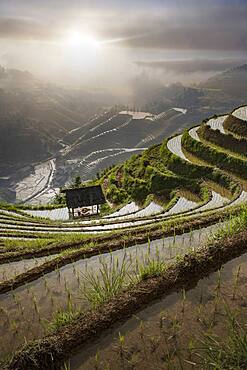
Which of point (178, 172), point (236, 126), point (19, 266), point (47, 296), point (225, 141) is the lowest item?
point (178, 172)

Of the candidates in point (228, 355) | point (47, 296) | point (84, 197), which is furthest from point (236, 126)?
point (228, 355)

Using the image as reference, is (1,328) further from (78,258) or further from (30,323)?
(78,258)

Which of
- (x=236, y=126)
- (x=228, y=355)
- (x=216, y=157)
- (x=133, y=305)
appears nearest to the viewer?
(x=228, y=355)

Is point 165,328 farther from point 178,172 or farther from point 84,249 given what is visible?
point 178,172

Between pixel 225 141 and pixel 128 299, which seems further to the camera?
pixel 225 141

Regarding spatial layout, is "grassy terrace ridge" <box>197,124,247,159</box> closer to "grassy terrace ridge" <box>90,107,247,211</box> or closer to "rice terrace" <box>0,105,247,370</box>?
"grassy terrace ridge" <box>90,107,247,211</box>

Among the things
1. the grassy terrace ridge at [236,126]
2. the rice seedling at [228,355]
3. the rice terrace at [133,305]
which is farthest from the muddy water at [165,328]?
the grassy terrace ridge at [236,126]
